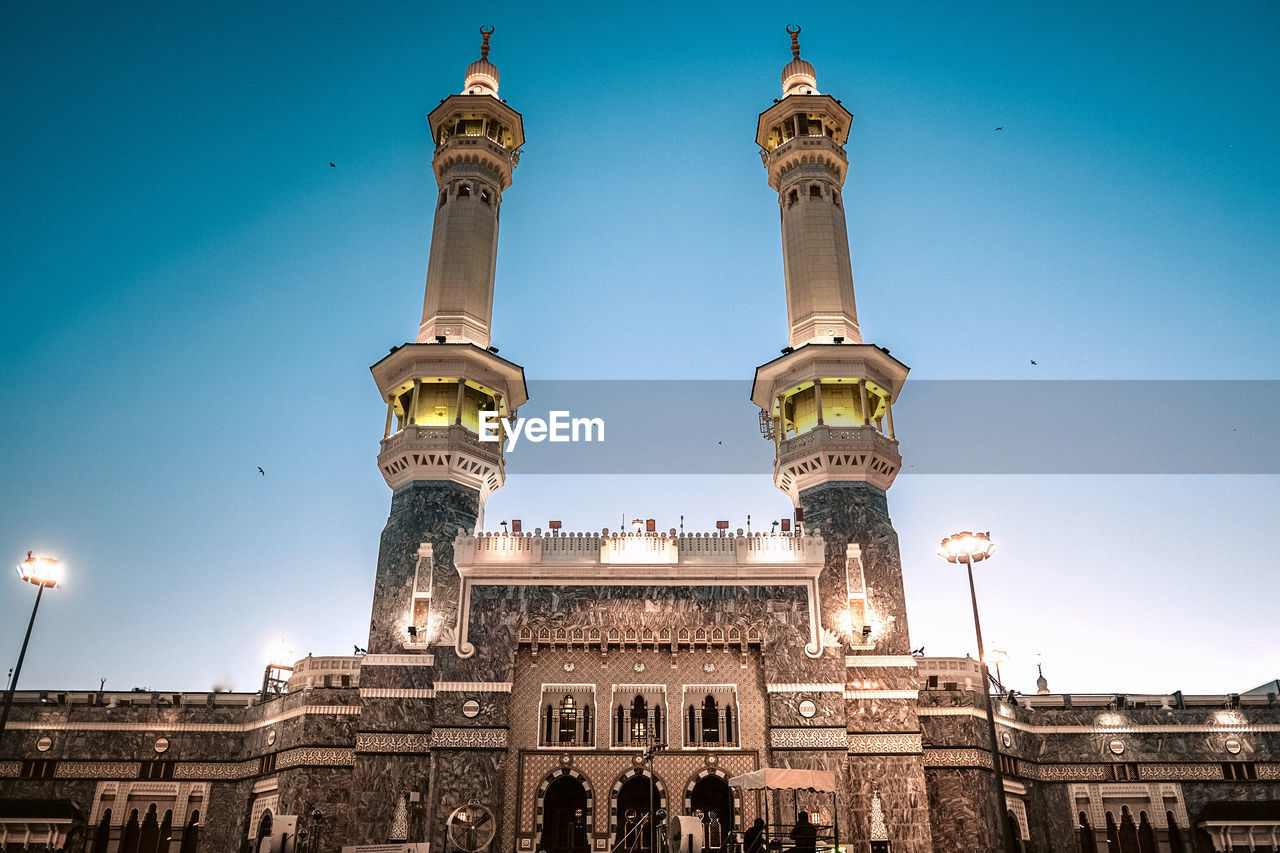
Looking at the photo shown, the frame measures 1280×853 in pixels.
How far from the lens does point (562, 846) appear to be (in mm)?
34156

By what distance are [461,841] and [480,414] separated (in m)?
19.0

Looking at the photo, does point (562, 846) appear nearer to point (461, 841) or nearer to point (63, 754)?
point (461, 841)

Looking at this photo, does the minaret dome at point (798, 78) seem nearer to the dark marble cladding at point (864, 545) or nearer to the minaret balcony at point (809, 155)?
the minaret balcony at point (809, 155)

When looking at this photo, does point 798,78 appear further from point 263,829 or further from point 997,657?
point 263,829

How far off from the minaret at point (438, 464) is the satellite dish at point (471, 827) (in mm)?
323

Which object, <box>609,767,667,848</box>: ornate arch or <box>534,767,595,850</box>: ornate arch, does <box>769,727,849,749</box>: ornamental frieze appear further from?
<box>534,767,595,850</box>: ornate arch

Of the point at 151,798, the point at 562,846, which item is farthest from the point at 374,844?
the point at 151,798

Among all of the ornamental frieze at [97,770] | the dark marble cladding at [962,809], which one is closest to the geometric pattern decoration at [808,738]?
the dark marble cladding at [962,809]

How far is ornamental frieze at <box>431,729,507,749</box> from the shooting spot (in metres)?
34.1

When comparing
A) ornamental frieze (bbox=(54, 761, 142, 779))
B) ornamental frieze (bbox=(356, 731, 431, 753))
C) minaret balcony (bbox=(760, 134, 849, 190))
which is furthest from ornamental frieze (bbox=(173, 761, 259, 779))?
minaret balcony (bbox=(760, 134, 849, 190))

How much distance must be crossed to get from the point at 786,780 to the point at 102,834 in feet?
104

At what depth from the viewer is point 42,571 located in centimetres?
3434

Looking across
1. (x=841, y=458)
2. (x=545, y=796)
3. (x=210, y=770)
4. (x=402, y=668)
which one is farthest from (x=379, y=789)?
(x=841, y=458)

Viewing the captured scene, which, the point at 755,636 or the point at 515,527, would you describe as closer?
the point at 755,636
